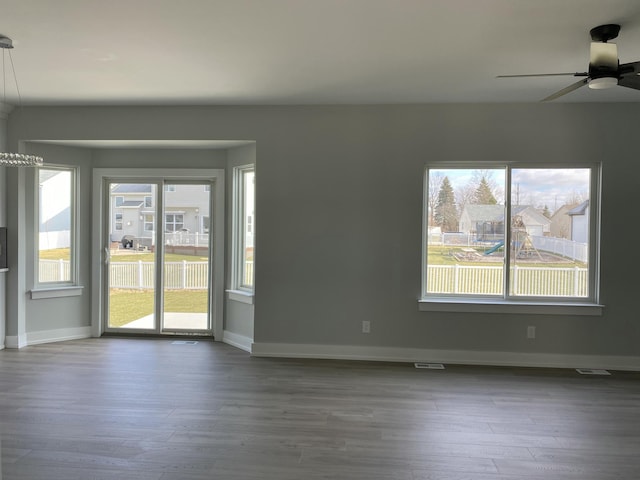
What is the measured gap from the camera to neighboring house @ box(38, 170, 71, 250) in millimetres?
5750

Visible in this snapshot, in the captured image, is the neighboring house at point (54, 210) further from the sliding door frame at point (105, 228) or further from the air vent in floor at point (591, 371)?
the air vent in floor at point (591, 371)

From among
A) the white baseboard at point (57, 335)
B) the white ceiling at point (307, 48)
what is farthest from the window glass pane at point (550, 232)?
the white baseboard at point (57, 335)

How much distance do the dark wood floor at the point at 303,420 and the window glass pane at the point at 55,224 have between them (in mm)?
1149

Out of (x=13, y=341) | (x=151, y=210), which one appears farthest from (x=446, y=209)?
(x=13, y=341)

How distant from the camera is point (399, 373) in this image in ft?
15.5

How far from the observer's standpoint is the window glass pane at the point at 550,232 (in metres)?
5.09

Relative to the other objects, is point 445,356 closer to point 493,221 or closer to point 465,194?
point 493,221

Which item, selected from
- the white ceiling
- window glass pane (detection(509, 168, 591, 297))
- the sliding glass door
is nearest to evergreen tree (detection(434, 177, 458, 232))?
window glass pane (detection(509, 168, 591, 297))

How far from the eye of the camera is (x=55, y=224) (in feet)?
19.1

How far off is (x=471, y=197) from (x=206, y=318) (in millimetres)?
3444

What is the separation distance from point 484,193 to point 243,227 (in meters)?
2.74

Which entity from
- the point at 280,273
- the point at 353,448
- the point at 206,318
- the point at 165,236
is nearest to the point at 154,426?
the point at 353,448

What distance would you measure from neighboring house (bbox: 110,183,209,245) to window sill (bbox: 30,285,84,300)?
0.74 m

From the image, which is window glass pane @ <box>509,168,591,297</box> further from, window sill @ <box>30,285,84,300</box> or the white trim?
the white trim
